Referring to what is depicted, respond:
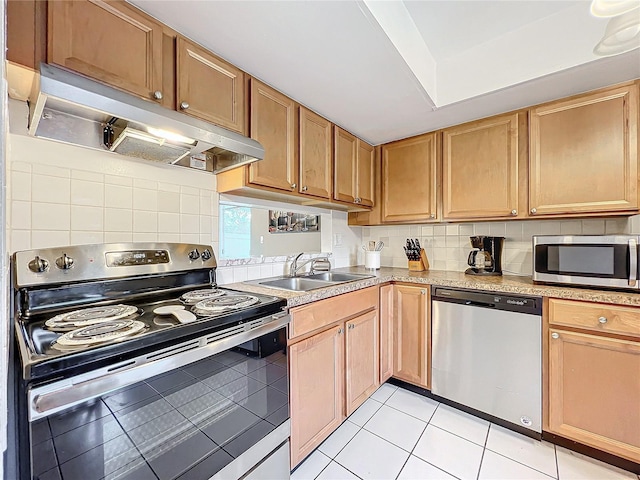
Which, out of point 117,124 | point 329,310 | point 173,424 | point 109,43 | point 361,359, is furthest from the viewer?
point 361,359

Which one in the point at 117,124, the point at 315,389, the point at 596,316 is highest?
the point at 117,124

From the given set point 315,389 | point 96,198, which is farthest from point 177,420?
point 96,198

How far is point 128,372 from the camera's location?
2.62 feet

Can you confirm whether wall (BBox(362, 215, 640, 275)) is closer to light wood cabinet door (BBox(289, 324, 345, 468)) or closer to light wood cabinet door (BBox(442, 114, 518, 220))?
light wood cabinet door (BBox(442, 114, 518, 220))

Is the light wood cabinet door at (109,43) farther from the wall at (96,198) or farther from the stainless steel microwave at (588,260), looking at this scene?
the stainless steel microwave at (588,260)

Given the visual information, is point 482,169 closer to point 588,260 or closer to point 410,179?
point 410,179

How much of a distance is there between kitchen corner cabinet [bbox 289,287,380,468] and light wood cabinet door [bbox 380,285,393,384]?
0.27 feet

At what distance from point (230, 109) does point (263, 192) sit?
48 cm

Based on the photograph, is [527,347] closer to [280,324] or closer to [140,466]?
[280,324]

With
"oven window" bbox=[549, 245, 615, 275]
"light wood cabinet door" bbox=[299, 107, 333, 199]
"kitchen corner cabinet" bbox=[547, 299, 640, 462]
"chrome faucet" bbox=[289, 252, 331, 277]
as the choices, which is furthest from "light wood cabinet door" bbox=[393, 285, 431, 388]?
"light wood cabinet door" bbox=[299, 107, 333, 199]

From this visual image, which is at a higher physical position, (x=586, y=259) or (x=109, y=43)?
(x=109, y=43)

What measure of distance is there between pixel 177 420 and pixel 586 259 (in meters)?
2.13

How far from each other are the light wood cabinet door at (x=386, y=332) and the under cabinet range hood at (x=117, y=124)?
4.38 feet

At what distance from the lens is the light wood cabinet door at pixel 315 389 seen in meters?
1.37
